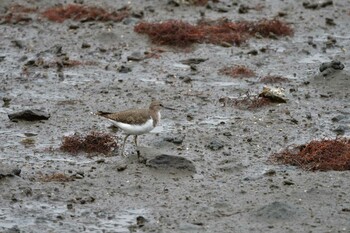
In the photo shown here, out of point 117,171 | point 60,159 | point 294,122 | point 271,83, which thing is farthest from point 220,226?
point 271,83

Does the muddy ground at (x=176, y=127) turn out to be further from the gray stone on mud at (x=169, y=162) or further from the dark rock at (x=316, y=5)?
the dark rock at (x=316, y=5)

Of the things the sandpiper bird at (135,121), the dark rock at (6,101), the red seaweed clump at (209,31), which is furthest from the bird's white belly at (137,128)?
the red seaweed clump at (209,31)

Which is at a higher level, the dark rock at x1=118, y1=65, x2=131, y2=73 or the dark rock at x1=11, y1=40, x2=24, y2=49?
the dark rock at x1=118, y1=65, x2=131, y2=73

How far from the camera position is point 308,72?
21.4m

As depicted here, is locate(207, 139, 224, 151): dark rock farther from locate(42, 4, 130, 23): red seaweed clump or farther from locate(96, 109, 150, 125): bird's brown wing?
locate(42, 4, 130, 23): red seaweed clump

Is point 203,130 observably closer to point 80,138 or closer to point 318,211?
point 80,138

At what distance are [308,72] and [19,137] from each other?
7.30 meters

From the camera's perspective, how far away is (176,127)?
18.1 m

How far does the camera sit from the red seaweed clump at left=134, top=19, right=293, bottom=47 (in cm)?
2295

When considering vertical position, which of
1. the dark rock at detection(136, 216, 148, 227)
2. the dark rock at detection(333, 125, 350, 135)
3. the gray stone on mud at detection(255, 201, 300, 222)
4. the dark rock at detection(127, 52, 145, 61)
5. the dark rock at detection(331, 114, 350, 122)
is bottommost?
the dark rock at detection(127, 52, 145, 61)

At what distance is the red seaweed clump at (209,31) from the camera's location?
23.0 meters

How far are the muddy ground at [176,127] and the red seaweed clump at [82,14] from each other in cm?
28

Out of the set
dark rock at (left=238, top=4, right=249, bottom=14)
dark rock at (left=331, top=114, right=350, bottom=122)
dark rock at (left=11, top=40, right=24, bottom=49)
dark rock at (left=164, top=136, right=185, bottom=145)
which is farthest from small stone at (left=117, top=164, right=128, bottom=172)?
dark rock at (left=238, top=4, right=249, bottom=14)

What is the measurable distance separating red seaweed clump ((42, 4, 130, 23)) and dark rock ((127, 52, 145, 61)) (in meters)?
2.21
